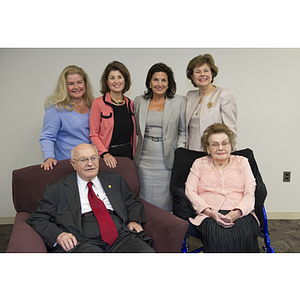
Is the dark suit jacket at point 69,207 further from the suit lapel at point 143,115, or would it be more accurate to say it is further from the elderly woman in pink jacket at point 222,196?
the suit lapel at point 143,115

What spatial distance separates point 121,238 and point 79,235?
12.1 inches

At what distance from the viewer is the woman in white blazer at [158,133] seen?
8.98ft

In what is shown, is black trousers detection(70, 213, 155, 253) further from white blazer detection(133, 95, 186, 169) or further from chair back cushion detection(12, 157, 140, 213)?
white blazer detection(133, 95, 186, 169)

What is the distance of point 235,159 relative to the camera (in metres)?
2.54

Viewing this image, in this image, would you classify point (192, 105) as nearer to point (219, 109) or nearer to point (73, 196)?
point (219, 109)

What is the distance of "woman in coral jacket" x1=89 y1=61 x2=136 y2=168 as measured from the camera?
2.67 meters

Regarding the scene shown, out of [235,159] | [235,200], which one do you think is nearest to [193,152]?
[235,159]

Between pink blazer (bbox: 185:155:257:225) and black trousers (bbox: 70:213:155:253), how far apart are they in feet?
1.66

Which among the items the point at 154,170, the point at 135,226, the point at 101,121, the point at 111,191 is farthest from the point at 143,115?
the point at 135,226

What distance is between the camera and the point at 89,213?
215cm

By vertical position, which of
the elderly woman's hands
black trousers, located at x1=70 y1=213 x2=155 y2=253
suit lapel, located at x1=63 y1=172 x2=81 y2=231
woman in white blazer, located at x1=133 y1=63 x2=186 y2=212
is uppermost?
woman in white blazer, located at x1=133 y1=63 x2=186 y2=212

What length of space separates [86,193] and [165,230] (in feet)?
2.26

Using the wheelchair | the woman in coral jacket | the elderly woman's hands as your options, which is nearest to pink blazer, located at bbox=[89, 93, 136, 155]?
the woman in coral jacket

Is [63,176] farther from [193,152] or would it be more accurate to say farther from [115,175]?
[193,152]
